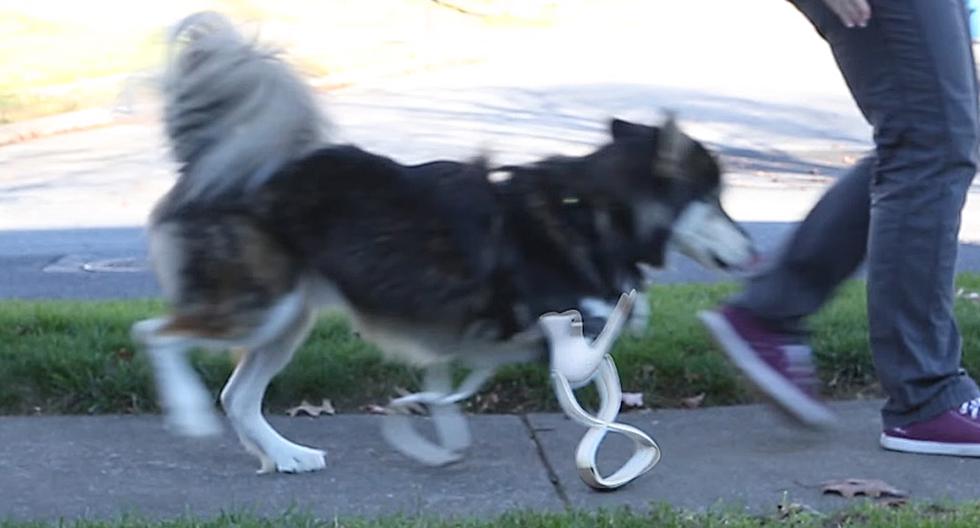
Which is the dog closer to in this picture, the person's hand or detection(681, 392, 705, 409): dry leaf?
the person's hand

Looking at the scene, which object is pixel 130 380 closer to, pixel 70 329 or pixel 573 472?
pixel 70 329

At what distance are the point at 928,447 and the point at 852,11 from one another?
1289mm

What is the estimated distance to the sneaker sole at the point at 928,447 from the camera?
4.22 meters

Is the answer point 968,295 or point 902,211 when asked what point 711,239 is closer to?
point 902,211

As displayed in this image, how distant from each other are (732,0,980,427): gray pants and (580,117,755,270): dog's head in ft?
0.85

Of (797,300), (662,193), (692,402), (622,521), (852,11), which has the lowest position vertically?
(692,402)

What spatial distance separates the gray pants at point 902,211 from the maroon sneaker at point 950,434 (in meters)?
0.03

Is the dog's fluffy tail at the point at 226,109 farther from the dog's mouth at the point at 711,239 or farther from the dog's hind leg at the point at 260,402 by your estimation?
the dog's mouth at the point at 711,239

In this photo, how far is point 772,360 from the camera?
402 centimetres

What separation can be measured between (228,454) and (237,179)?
2.83 feet

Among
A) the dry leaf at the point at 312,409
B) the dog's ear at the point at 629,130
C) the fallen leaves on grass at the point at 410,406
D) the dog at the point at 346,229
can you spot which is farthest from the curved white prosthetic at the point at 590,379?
the dry leaf at the point at 312,409

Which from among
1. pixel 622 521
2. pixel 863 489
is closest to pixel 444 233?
pixel 622 521

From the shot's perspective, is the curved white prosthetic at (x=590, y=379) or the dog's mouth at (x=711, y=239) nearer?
the curved white prosthetic at (x=590, y=379)

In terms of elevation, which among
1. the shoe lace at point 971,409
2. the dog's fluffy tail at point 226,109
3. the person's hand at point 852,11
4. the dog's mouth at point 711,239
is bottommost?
the shoe lace at point 971,409
